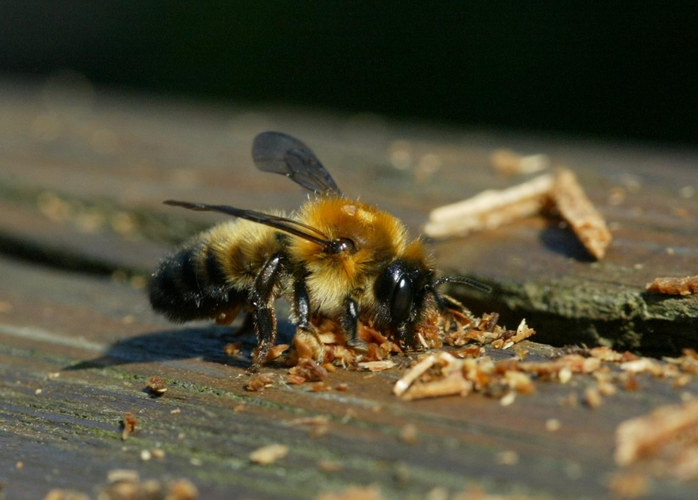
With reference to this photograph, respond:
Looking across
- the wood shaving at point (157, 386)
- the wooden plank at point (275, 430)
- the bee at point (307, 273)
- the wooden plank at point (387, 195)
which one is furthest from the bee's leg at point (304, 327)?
the wooden plank at point (387, 195)

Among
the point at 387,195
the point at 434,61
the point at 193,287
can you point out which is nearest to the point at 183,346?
the point at 193,287

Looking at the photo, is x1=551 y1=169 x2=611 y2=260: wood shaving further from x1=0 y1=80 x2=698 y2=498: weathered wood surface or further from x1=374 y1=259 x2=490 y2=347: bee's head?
x1=374 y1=259 x2=490 y2=347: bee's head

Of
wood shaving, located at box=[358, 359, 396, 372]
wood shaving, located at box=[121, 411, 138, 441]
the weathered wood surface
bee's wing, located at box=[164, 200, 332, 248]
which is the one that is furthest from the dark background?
wood shaving, located at box=[121, 411, 138, 441]

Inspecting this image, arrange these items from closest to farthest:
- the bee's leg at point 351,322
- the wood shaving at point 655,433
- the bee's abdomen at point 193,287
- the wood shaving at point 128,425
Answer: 1. the wood shaving at point 655,433
2. the wood shaving at point 128,425
3. the bee's leg at point 351,322
4. the bee's abdomen at point 193,287

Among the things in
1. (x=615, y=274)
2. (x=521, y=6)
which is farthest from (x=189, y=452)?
(x=521, y=6)

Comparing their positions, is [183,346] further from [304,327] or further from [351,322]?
[351,322]

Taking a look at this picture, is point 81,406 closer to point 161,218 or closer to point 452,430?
point 452,430

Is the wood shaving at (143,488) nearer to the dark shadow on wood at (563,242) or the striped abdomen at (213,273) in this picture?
the striped abdomen at (213,273)

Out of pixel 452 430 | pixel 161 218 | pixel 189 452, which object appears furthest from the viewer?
pixel 161 218
